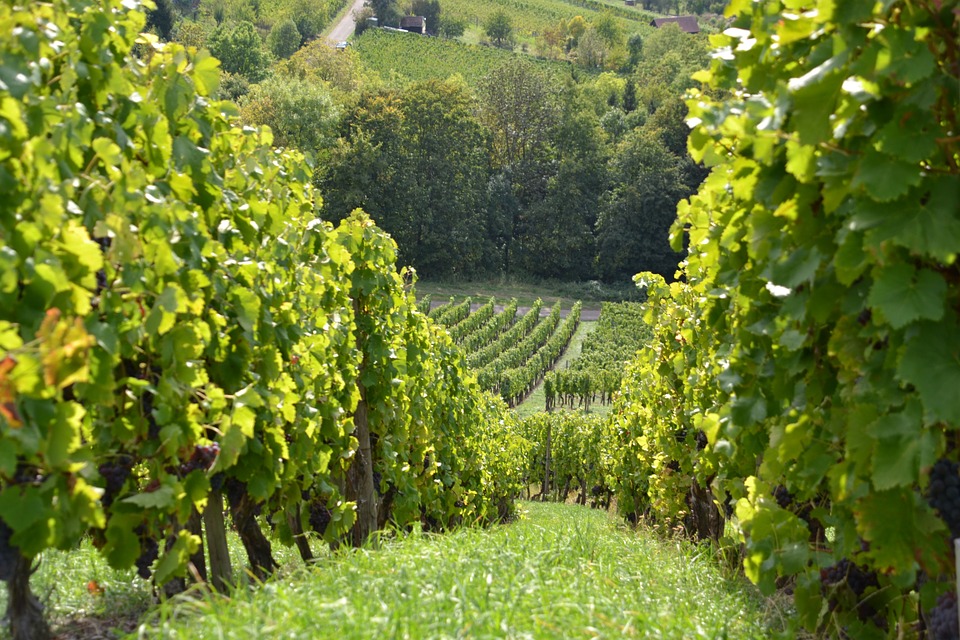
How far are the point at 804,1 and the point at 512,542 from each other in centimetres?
312

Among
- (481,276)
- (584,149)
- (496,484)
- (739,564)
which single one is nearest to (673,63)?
(584,149)

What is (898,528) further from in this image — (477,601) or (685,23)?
(685,23)

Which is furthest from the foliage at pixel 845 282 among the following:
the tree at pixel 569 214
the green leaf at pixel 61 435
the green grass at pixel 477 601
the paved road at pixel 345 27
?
the paved road at pixel 345 27

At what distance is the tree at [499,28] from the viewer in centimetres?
12419

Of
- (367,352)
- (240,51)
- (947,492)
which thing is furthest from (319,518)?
(240,51)

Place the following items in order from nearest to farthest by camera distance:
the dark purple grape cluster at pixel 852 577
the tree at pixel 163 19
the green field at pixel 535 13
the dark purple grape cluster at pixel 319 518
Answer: the dark purple grape cluster at pixel 852 577, the dark purple grape cluster at pixel 319 518, the tree at pixel 163 19, the green field at pixel 535 13

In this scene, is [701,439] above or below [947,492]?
below

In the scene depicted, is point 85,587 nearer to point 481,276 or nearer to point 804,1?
point 804,1

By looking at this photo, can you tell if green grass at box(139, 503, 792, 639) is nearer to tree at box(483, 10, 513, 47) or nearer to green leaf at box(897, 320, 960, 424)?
green leaf at box(897, 320, 960, 424)

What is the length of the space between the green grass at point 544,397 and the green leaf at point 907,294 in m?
31.9

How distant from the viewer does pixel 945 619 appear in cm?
319

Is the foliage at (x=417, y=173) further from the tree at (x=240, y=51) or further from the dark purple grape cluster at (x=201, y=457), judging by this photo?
the dark purple grape cluster at (x=201, y=457)

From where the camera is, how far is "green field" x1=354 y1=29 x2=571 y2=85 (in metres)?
109

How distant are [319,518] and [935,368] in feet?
13.8
